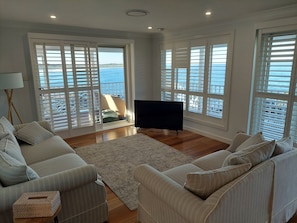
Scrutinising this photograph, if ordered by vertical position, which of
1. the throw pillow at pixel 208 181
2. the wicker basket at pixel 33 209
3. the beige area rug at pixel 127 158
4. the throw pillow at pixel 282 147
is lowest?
the beige area rug at pixel 127 158

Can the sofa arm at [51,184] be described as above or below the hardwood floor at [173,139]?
above

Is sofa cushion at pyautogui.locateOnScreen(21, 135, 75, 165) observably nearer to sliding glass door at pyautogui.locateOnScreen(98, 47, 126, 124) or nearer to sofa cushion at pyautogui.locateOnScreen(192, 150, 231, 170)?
sofa cushion at pyautogui.locateOnScreen(192, 150, 231, 170)

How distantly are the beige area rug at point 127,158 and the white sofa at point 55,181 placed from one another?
572mm

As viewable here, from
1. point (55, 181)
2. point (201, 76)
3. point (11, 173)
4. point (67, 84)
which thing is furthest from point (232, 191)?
point (67, 84)

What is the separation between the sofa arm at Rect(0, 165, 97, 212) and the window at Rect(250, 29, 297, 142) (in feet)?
9.57

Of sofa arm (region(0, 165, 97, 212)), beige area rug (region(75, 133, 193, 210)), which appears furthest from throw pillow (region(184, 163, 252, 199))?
beige area rug (region(75, 133, 193, 210))

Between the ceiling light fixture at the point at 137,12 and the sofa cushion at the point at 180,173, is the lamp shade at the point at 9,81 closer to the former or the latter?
the ceiling light fixture at the point at 137,12

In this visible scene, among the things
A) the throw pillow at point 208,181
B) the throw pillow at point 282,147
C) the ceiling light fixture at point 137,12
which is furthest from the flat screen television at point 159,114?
the throw pillow at point 208,181

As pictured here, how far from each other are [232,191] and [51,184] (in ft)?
4.47

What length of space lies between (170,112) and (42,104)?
2707 mm

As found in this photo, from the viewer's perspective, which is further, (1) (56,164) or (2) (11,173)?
(1) (56,164)

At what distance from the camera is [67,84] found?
4.27 m

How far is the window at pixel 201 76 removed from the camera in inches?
154

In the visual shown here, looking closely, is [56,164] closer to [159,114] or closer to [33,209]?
[33,209]
